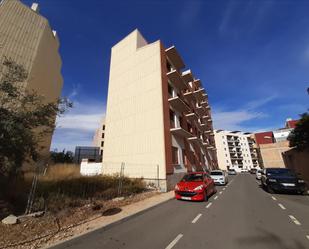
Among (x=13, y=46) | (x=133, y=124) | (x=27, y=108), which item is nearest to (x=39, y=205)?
(x=27, y=108)

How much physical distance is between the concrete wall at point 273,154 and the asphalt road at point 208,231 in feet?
150

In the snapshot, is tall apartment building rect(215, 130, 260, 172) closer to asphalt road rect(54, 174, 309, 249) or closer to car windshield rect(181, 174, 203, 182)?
car windshield rect(181, 174, 203, 182)

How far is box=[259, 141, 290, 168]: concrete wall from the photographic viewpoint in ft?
151

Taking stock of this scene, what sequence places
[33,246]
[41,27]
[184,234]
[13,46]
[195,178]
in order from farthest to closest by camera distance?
[41,27] → [13,46] → [195,178] → [184,234] → [33,246]

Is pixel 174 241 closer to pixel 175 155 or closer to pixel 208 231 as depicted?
pixel 208 231

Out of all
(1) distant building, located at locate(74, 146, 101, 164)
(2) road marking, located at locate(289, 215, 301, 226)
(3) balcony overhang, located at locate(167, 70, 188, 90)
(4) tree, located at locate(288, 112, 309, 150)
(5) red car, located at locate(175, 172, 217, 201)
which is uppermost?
(3) balcony overhang, located at locate(167, 70, 188, 90)

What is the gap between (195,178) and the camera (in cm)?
1213

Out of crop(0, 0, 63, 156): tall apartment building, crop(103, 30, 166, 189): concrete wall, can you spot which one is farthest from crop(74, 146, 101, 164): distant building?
crop(103, 30, 166, 189): concrete wall

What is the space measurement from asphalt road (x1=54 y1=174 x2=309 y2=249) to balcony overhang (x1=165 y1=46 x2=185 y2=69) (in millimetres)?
17865

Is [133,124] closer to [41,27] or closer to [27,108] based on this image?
[27,108]

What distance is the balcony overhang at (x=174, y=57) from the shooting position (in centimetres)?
2069

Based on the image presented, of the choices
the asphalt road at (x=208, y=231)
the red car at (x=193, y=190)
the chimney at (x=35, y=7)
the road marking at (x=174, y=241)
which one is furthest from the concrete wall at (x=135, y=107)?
the road marking at (x=174, y=241)

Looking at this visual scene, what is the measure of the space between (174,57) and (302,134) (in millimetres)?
17169

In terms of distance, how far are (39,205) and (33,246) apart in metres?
3.06
